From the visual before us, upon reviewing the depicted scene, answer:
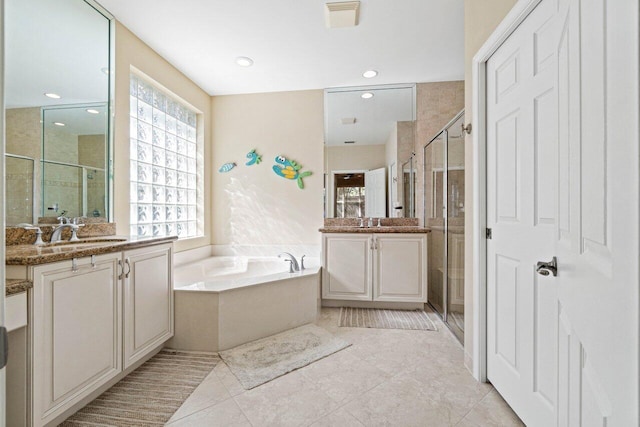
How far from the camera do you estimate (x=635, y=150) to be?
12.9 inches

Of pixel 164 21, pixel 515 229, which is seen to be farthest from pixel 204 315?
pixel 164 21

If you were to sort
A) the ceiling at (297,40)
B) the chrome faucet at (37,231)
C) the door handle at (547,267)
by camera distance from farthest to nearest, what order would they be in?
the ceiling at (297,40) → the chrome faucet at (37,231) → the door handle at (547,267)

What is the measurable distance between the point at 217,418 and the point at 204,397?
0.22 m

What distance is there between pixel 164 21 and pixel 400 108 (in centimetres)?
251

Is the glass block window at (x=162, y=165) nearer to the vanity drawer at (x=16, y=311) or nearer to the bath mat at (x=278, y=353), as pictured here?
the bath mat at (x=278, y=353)

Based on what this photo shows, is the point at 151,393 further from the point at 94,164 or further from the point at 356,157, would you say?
the point at 356,157

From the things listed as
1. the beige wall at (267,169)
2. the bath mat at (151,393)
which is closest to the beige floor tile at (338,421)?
the bath mat at (151,393)

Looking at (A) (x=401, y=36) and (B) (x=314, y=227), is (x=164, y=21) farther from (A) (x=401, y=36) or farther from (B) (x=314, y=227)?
(B) (x=314, y=227)

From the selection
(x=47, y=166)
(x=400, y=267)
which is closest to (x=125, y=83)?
(x=47, y=166)

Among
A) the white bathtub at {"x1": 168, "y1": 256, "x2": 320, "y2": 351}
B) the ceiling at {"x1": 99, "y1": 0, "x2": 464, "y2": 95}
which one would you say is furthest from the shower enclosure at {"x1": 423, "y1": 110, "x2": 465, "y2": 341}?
the white bathtub at {"x1": 168, "y1": 256, "x2": 320, "y2": 351}

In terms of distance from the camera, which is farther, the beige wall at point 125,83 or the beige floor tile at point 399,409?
the beige wall at point 125,83

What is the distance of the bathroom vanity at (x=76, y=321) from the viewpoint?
→ 3.96 feet

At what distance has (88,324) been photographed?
1.47 m

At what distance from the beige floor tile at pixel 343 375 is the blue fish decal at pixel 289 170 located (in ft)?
7.09
